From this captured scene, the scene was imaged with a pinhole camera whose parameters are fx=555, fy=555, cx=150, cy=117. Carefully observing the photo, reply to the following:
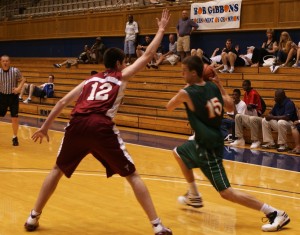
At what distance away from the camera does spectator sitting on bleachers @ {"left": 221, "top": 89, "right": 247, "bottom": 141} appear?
493 inches

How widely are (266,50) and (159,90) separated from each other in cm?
353

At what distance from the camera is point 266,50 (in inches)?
616

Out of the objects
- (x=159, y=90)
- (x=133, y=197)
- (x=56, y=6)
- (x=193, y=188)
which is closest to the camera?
(x=193, y=188)

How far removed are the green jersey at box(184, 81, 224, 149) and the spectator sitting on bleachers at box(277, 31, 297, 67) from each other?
963 centimetres

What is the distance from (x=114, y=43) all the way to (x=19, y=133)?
9837 mm

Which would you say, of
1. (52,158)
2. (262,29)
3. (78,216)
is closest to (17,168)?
(52,158)

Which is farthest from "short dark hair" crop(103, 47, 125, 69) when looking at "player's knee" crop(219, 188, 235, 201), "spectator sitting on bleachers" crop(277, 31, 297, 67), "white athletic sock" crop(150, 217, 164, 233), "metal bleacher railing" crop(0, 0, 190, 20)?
"metal bleacher railing" crop(0, 0, 190, 20)

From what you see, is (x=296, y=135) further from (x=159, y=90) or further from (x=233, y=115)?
(x=159, y=90)

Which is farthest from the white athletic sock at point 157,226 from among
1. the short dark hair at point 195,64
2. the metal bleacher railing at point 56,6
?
the metal bleacher railing at point 56,6

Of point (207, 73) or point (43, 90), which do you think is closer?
point (207, 73)

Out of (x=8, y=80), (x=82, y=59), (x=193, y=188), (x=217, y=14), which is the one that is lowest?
(x=193, y=188)

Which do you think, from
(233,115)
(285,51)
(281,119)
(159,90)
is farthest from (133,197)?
(159,90)

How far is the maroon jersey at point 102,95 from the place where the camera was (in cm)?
528

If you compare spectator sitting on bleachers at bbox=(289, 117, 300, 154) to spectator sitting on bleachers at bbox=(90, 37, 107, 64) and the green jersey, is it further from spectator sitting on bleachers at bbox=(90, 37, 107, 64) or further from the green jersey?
spectator sitting on bleachers at bbox=(90, 37, 107, 64)
